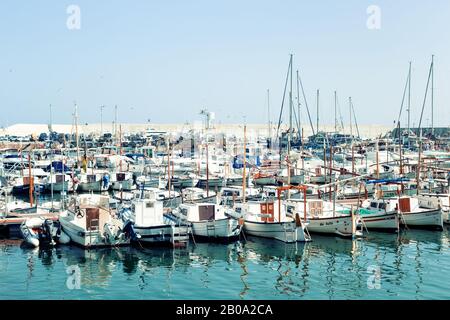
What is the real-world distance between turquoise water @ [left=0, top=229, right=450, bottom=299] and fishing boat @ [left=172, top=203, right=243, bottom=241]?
33.3 inches

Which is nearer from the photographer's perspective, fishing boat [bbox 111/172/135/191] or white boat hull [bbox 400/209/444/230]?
white boat hull [bbox 400/209/444/230]

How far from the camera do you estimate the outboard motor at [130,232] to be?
3228 centimetres

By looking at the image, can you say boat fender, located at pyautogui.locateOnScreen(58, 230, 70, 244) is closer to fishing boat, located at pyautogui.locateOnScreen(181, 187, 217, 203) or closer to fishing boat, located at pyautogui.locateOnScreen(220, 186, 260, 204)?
fishing boat, located at pyautogui.locateOnScreen(220, 186, 260, 204)

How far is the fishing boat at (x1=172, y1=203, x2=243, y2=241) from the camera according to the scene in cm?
3428

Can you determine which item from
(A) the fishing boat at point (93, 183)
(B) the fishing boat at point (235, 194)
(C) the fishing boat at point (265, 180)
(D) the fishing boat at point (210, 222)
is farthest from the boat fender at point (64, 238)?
(C) the fishing boat at point (265, 180)

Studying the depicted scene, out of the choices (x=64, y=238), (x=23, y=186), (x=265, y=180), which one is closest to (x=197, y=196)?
(x=265, y=180)

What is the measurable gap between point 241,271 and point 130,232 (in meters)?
8.21

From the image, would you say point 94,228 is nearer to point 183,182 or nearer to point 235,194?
point 235,194

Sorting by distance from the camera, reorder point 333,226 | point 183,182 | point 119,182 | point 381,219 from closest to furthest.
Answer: point 333,226
point 381,219
point 183,182
point 119,182

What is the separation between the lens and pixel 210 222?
113ft

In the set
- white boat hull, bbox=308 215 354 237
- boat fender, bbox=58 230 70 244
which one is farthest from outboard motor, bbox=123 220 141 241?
white boat hull, bbox=308 215 354 237
